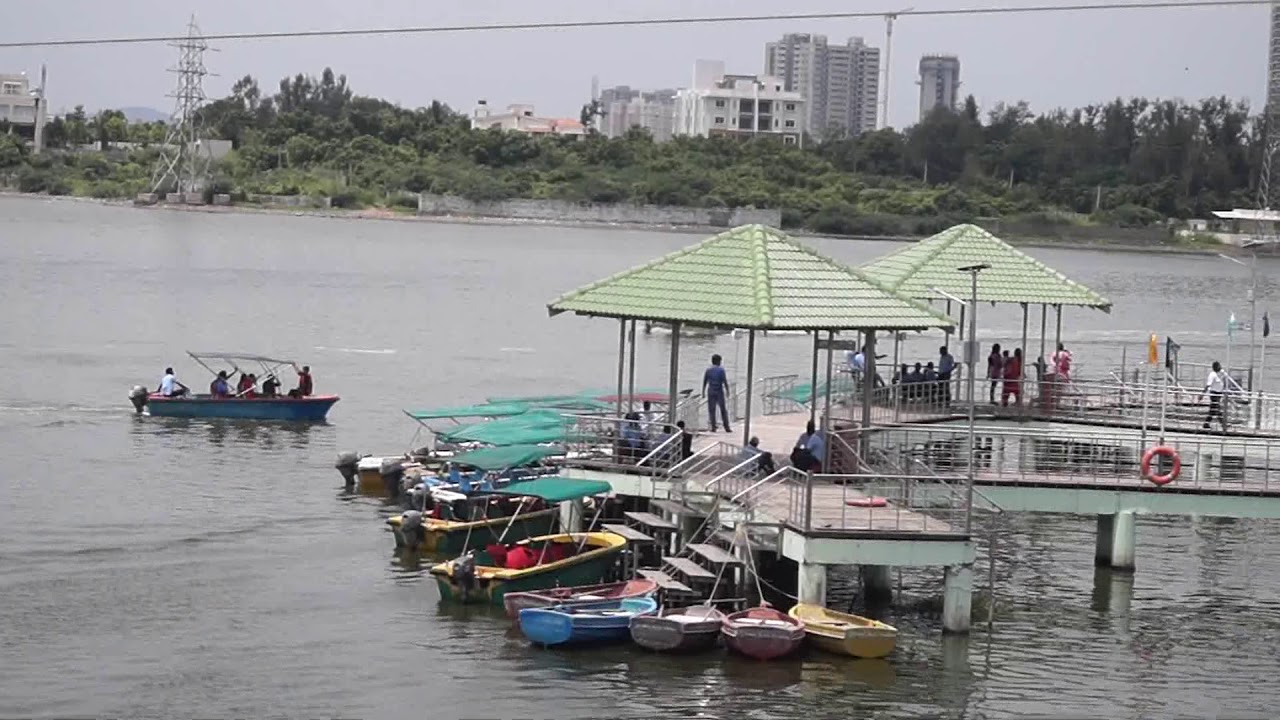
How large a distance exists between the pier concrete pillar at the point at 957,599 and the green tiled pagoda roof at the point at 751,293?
4.67 metres

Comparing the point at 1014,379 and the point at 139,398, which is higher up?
the point at 1014,379

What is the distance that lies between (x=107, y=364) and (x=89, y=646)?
144 feet

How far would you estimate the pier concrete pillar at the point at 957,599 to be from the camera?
30.8 meters

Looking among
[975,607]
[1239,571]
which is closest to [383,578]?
[975,607]

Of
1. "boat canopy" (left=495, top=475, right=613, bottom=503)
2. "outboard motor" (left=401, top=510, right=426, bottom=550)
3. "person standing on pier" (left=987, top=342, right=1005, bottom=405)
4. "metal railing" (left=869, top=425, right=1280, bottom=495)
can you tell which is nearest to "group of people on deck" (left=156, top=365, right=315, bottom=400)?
"outboard motor" (left=401, top=510, right=426, bottom=550)

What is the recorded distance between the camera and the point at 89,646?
98.5 feet

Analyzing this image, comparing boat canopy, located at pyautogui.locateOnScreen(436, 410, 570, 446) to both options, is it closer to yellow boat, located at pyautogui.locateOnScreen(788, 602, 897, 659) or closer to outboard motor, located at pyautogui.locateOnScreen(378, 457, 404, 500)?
outboard motor, located at pyautogui.locateOnScreen(378, 457, 404, 500)

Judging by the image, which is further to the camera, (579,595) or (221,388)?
(221,388)

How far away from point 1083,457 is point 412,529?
11436 mm

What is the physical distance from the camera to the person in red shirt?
40.7 meters

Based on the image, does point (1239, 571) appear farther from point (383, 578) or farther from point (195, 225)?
point (195, 225)

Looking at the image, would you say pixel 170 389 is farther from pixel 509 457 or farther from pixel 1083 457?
pixel 1083 457

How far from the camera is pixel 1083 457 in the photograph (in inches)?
1393

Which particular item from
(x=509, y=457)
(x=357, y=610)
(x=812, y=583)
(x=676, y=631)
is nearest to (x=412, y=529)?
(x=509, y=457)
